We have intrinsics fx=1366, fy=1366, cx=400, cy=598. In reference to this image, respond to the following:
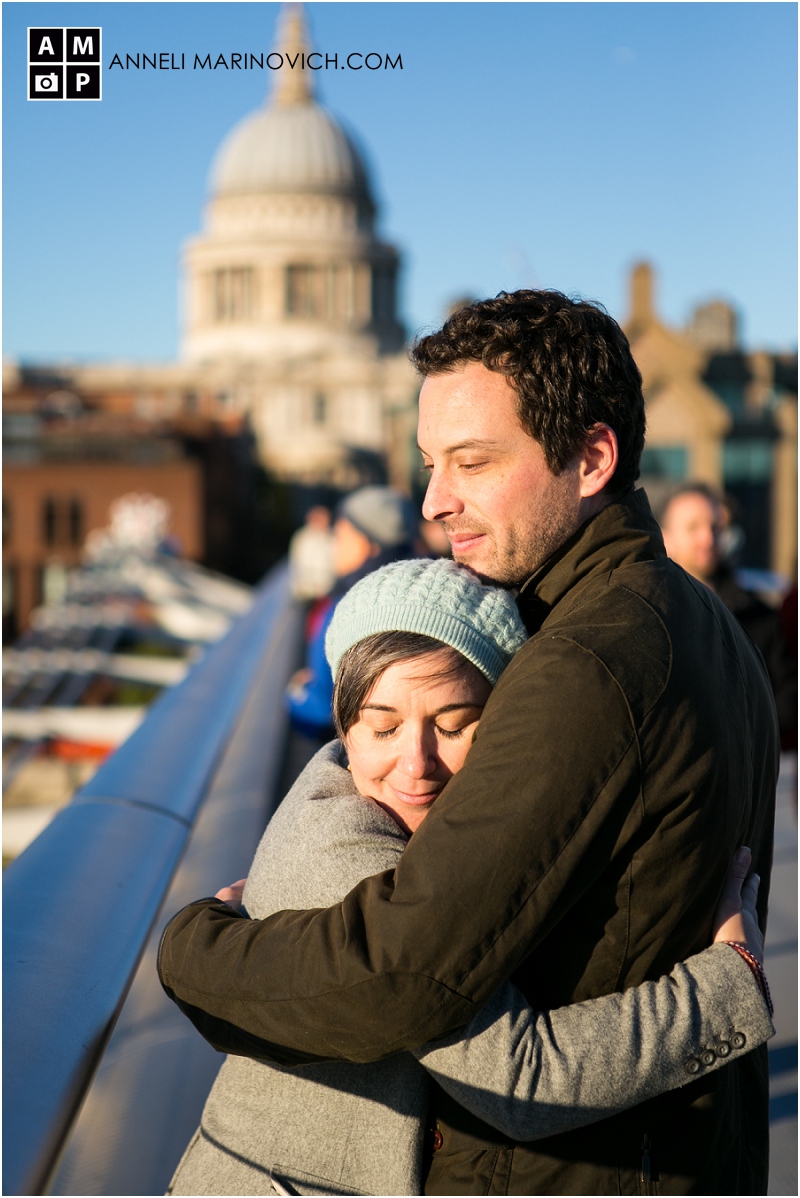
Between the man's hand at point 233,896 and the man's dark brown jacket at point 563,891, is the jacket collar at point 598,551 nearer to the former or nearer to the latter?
the man's dark brown jacket at point 563,891

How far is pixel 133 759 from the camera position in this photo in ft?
10.2

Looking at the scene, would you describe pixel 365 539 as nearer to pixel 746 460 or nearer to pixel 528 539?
pixel 528 539

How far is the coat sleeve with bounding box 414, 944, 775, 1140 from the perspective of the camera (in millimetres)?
1395

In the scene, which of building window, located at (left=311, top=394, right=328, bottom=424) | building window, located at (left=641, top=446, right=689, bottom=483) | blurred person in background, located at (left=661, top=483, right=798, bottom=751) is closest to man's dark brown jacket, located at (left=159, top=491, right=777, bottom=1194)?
blurred person in background, located at (left=661, top=483, right=798, bottom=751)

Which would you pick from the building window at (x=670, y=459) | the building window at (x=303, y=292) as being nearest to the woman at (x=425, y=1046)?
the building window at (x=670, y=459)

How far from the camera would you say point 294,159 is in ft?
240

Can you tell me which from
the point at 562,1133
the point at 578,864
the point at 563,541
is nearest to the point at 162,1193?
the point at 562,1133

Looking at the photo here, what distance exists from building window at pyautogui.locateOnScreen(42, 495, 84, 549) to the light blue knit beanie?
33.4 metres

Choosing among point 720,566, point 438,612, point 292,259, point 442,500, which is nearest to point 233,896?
point 438,612

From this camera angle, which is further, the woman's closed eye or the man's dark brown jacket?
the woman's closed eye

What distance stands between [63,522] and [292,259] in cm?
4034

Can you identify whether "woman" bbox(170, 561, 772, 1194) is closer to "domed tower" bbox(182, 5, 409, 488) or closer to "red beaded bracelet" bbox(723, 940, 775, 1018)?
"red beaded bracelet" bbox(723, 940, 775, 1018)

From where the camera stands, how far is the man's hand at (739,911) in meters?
1.50

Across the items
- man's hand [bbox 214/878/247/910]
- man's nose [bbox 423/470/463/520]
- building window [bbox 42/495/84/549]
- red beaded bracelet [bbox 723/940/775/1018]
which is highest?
man's nose [bbox 423/470/463/520]
